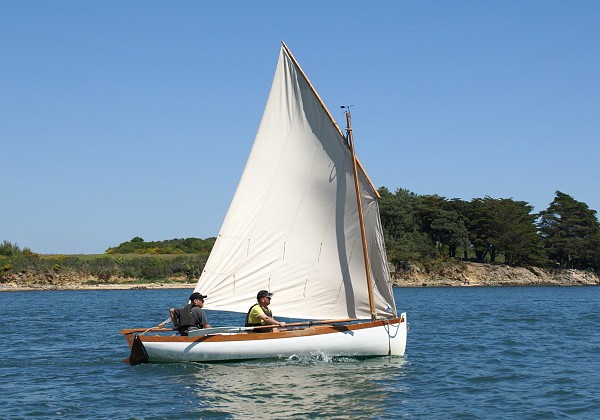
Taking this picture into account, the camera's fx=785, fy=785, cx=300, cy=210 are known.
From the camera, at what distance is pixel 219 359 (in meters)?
24.2

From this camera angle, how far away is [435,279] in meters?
113

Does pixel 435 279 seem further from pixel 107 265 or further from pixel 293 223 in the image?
pixel 293 223

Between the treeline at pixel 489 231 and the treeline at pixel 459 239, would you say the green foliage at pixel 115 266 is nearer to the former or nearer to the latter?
the treeline at pixel 459 239

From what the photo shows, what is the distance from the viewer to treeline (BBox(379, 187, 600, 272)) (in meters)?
117

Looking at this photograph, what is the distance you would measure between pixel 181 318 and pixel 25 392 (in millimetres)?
5580

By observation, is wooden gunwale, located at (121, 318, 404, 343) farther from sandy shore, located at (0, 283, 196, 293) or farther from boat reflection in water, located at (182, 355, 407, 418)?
sandy shore, located at (0, 283, 196, 293)

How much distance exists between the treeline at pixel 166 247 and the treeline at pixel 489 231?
31.4 meters

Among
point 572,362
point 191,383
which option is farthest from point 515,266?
point 191,383

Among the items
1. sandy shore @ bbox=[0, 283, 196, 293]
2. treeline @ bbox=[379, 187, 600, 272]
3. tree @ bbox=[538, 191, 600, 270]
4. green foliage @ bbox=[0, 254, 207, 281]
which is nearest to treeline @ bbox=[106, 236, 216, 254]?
green foliage @ bbox=[0, 254, 207, 281]

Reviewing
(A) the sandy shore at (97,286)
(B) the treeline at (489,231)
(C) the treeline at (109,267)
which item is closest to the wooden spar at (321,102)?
(A) the sandy shore at (97,286)

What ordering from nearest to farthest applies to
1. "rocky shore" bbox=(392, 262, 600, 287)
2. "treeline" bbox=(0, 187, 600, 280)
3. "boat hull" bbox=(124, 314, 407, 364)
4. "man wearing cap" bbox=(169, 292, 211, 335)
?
"boat hull" bbox=(124, 314, 407, 364) < "man wearing cap" bbox=(169, 292, 211, 335) < "treeline" bbox=(0, 187, 600, 280) < "rocky shore" bbox=(392, 262, 600, 287)

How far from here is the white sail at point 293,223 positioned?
82.2 ft

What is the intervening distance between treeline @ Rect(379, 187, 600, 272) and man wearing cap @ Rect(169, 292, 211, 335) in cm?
8896

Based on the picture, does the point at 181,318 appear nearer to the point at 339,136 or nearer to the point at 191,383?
the point at 191,383
